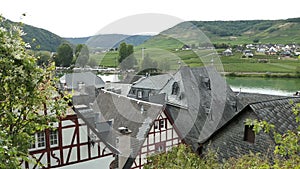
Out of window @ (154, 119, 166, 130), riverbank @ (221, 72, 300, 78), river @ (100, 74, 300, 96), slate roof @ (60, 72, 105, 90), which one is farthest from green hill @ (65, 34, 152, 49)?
riverbank @ (221, 72, 300, 78)

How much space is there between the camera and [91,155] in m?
9.64

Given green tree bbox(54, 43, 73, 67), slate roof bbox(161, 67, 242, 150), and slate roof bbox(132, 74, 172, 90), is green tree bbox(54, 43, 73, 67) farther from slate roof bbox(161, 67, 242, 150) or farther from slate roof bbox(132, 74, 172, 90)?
slate roof bbox(161, 67, 242, 150)

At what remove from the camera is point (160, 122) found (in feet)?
39.0

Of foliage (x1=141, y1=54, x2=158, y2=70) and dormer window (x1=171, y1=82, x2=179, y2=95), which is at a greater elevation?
foliage (x1=141, y1=54, x2=158, y2=70)

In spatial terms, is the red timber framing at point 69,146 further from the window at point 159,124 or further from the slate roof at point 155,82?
the slate roof at point 155,82

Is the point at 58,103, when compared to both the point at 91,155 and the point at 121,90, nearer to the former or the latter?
the point at 91,155

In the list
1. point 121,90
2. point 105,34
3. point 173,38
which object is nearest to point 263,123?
point 105,34

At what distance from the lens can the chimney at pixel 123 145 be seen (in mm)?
10656

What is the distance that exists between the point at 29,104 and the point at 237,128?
20.3 feet

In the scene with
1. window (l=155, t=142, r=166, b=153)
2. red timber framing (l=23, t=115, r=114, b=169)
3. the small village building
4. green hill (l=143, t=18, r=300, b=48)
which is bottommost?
window (l=155, t=142, r=166, b=153)

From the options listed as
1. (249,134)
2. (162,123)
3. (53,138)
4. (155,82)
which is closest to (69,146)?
(53,138)

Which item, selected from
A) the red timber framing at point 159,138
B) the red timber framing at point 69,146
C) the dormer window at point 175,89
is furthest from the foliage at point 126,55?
the red timber framing at point 69,146

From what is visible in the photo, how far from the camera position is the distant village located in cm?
817

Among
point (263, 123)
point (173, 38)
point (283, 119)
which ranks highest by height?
point (173, 38)
